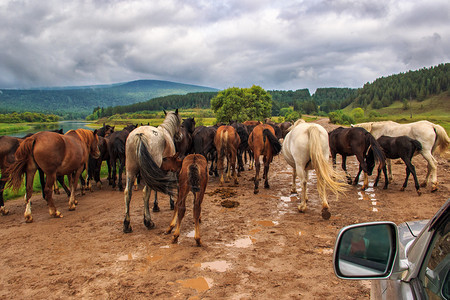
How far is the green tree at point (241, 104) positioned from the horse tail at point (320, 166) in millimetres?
39008

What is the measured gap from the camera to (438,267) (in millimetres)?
1216

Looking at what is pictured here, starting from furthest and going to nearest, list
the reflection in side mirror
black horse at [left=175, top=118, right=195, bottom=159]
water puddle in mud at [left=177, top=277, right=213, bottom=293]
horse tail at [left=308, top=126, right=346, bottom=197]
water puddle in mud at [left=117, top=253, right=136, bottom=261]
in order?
black horse at [left=175, top=118, right=195, bottom=159]
horse tail at [left=308, top=126, right=346, bottom=197]
water puddle in mud at [left=117, top=253, right=136, bottom=261]
water puddle in mud at [left=177, top=277, right=213, bottom=293]
the reflection in side mirror

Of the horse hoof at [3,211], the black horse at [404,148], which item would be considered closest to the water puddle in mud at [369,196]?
the black horse at [404,148]

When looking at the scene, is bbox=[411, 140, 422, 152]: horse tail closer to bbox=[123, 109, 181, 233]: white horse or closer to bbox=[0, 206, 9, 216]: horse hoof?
bbox=[123, 109, 181, 233]: white horse

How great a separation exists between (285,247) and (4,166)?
26.3 feet

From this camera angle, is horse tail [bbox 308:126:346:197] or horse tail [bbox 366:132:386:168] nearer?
horse tail [bbox 308:126:346:197]

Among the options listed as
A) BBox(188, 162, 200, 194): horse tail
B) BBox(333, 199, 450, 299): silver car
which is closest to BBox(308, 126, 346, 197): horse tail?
BBox(188, 162, 200, 194): horse tail

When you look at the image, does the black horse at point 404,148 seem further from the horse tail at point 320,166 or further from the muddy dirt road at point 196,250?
the horse tail at point 320,166

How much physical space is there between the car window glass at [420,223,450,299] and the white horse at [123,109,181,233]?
4595 mm

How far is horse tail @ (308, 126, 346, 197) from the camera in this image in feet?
20.9

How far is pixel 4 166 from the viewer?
25.1ft

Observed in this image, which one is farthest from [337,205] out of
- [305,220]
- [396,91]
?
[396,91]

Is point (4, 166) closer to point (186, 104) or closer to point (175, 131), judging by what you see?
point (175, 131)

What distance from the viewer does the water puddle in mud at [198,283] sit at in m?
3.71
